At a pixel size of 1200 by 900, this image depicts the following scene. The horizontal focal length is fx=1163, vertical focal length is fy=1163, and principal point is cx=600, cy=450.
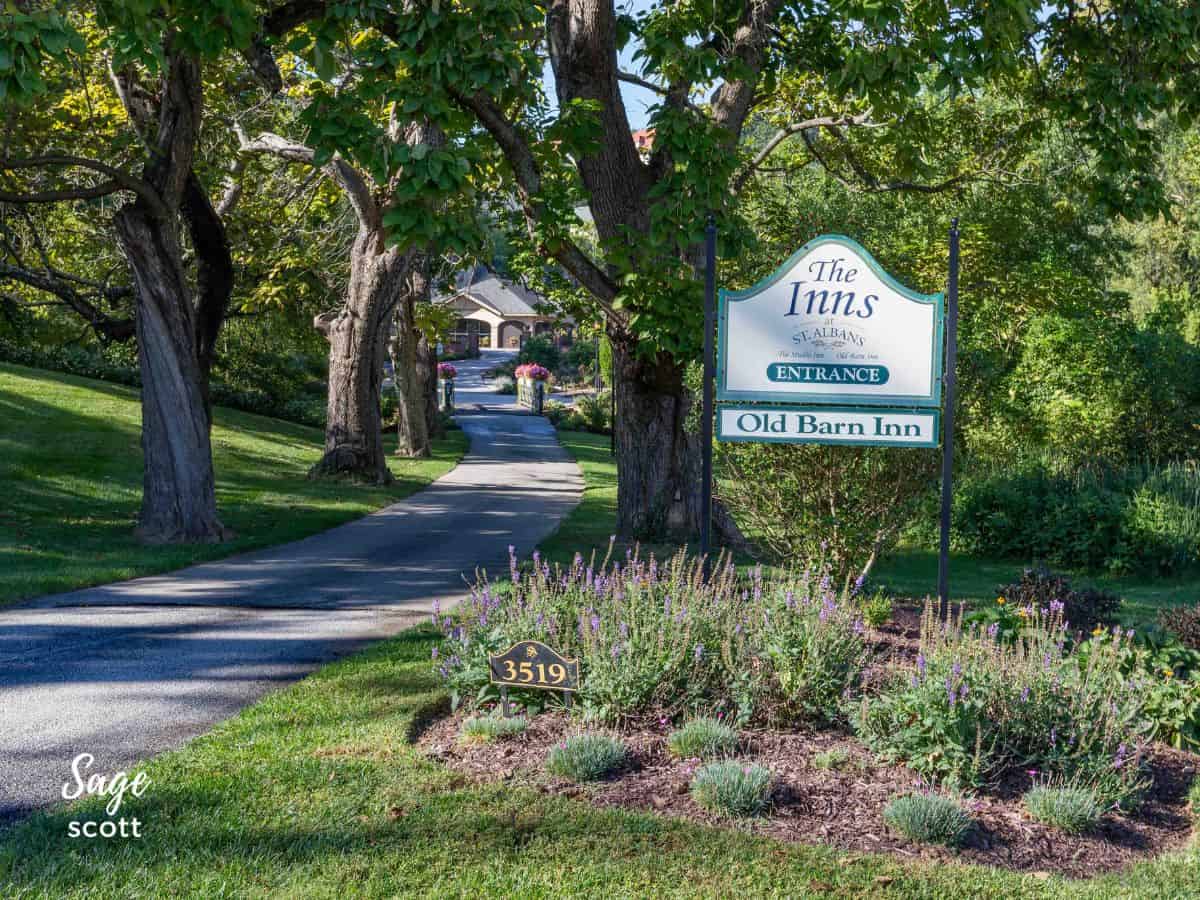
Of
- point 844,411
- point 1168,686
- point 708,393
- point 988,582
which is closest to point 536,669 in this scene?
point 708,393

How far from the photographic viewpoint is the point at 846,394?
7.51 metres

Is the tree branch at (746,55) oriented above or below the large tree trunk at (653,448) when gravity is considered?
above

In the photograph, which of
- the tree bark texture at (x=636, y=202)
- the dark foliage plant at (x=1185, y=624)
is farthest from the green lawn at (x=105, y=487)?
the dark foliage plant at (x=1185, y=624)

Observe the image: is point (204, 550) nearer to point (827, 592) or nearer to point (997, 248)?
point (827, 592)

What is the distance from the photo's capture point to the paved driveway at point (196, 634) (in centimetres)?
618

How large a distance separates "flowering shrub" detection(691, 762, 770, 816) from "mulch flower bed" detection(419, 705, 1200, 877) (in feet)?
0.22

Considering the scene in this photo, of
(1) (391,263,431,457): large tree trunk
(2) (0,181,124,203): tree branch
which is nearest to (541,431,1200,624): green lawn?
(2) (0,181,124,203): tree branch

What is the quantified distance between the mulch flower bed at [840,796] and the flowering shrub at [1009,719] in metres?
0.12

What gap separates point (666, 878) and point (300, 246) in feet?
81.3

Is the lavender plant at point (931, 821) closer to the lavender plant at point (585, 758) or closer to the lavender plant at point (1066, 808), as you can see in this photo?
the lavender plant at point (1066, 808)

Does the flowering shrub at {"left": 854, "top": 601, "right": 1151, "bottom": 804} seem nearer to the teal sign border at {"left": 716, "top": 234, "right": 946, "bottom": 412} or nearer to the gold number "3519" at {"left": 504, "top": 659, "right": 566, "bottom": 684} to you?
the gold number "3519" at {"left": 504, "top": 659, "right": 566, "bottom": 684}

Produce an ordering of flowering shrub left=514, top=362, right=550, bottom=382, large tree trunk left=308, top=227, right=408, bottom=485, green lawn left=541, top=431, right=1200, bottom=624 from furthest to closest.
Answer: flowering shrub left=514, top=362, right=550, bottom=382, large tree trunk left=308, top=227, right=408, bottom=485, green lawn left=541, top=431, right=1200, bottom=624

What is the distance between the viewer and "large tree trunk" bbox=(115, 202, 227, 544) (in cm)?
1395

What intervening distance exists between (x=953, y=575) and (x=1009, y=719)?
8.64m
